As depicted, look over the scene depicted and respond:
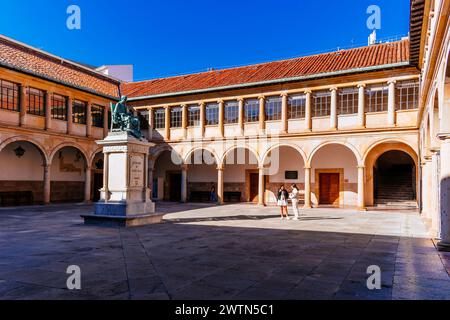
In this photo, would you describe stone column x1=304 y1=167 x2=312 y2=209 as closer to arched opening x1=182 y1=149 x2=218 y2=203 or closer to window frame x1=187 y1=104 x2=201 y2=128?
arched opening x1=182 y1=149 x2=218 y2=203

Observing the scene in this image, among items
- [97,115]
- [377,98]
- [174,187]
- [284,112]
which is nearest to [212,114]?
[284,112]

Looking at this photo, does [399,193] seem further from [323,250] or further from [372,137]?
[323,250]

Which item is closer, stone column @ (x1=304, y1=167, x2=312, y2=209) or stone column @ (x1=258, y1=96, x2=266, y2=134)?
stone column @ (x1=304, y1=167, x2=312, y2=209)

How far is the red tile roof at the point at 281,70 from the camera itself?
68.3ft

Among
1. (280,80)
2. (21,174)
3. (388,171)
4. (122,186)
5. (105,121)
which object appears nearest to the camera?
(122,186)

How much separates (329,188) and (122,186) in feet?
48.7

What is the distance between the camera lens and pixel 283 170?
2475cm

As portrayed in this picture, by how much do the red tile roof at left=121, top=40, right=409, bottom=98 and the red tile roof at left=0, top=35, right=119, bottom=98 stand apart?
2.39 m

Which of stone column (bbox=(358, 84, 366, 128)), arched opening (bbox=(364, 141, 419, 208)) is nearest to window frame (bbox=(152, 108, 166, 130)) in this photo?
stone column (bbox=(358, 84, 366, 128))

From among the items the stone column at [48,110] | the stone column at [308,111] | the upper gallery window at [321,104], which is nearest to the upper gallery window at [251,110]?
the stone column at [308,111]

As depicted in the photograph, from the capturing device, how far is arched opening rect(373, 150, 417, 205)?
938 inches

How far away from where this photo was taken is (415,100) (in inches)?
750

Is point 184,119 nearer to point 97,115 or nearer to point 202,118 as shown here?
point 202,118
